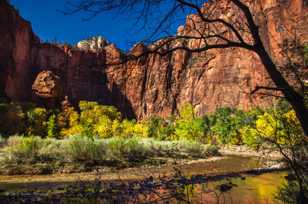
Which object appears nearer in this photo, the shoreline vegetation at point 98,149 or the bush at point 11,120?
the shoreline vegetation at point 98,149

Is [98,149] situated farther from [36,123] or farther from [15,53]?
[15,53]

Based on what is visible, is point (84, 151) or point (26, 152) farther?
point (84, 151)

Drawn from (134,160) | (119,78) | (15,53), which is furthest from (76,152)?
(119,78)

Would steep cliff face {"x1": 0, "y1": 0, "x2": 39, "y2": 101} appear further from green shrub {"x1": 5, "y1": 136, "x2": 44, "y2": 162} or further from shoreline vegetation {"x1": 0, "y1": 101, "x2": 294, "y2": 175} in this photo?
green shrub {"x1": 5, "y1": 136, "x2": 44, "y2": 162}

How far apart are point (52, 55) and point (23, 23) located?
44.2 ft

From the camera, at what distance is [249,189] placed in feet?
24.6

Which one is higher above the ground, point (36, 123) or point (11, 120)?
point (11, 120)

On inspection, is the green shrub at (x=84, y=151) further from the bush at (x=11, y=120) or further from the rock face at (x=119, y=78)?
the rock face at (x=119, y=78)

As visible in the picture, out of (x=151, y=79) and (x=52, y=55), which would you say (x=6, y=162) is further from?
(x=151, y=79)

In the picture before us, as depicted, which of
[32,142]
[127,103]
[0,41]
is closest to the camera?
[32,142]

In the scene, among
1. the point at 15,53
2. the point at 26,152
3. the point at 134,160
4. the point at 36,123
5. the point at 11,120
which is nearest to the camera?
the point at 26,152

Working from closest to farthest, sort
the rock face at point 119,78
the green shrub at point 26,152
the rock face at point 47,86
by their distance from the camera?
the green shrub at point 26,152, the rock face at point 47,86, the rock face at point 119,78

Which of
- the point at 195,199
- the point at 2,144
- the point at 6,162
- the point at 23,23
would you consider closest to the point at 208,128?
the point at 2,144

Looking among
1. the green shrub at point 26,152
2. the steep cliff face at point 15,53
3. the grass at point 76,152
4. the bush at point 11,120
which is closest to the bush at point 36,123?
the bush at point 11,120
